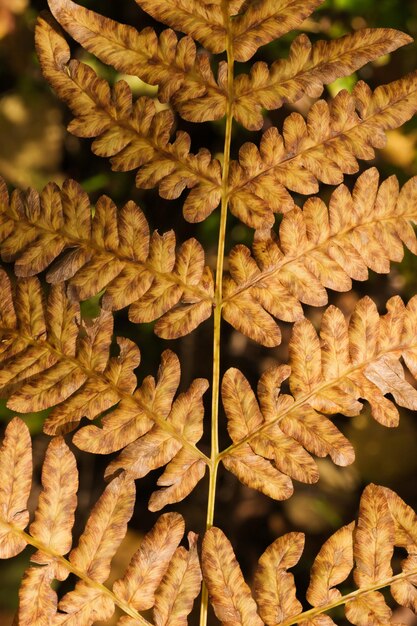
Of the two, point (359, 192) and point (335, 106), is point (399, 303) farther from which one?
point (335, 106)

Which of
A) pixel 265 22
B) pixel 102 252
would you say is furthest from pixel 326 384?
pixel 265 22

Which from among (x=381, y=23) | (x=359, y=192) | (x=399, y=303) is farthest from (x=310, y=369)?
(x=381, y=23)

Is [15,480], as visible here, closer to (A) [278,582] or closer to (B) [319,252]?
(A) [278,582]

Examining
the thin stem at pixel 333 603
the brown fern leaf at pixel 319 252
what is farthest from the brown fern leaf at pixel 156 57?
the thin stem at pixel 333 603

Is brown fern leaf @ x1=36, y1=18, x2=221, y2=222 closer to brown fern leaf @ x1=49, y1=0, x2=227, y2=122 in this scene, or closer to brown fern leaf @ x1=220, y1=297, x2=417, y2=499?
brown fern leaf @ x1=49, y1=0, x2=227, y2=122

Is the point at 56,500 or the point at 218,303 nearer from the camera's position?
the point at 56,500

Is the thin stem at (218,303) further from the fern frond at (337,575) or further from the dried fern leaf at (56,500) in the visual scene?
the dried fern leaf at (56,500)
